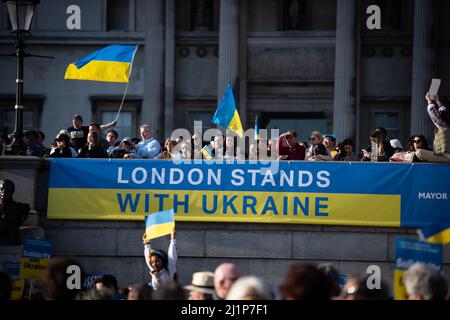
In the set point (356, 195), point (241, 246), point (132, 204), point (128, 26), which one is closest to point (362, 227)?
point (356, 195)

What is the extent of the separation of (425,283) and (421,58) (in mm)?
34790

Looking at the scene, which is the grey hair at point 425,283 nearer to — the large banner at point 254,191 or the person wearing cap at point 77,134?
the large banner at point 254,191

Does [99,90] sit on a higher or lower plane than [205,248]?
higher

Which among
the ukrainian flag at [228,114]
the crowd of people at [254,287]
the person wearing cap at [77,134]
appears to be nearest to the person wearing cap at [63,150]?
the person wearing cap at [77,134]

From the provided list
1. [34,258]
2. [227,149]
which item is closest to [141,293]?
[34,258]

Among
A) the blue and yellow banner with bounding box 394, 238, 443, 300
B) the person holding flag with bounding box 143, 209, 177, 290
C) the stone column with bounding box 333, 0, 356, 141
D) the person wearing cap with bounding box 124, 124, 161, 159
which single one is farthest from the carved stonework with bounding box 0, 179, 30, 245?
the stone column with bounding box 333, 0, 356, 141

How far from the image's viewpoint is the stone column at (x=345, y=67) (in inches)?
1768

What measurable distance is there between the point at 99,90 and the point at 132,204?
83.7 feet

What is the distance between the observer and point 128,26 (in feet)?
158

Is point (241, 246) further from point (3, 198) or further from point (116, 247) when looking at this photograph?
point (3, 198)

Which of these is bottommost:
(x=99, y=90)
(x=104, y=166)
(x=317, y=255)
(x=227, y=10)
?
(x=317, y=255)

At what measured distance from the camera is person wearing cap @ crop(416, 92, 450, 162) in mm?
21812

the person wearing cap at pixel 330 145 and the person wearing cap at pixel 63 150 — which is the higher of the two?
the person wearing cap at pixel 330 145

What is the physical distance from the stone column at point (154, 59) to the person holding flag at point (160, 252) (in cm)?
2799
